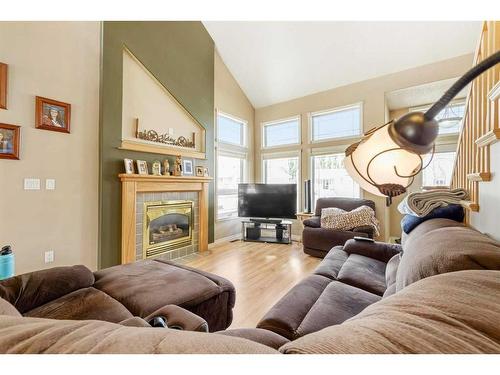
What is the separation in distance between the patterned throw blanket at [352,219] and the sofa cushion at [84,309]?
311 centimetres

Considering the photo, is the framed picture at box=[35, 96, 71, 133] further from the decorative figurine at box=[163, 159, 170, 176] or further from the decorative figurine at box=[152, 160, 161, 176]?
the decorative figurine at box=[163, 159, 170, 176]

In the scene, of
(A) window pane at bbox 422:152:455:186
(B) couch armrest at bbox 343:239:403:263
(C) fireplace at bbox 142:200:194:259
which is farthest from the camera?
(A) window pane at bbox 422:152:455:186

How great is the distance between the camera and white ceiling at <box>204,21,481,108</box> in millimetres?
3209

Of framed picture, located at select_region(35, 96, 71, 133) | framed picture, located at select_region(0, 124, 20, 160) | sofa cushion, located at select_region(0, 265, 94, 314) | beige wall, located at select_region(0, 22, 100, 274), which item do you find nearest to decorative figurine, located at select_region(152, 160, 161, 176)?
beige wall, located at select_region(0, 22, 100, 274)

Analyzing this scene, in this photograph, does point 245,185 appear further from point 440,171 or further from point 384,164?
point 384,164

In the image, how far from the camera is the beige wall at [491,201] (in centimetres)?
104

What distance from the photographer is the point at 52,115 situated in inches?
97.3

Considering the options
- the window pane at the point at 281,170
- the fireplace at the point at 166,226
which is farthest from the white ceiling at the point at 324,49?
the fireplace at the point at 166,226

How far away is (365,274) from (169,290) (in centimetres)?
140

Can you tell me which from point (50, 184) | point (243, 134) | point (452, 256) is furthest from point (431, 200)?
point (243, 134)

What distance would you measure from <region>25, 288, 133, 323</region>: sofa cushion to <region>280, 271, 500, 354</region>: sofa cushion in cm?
120

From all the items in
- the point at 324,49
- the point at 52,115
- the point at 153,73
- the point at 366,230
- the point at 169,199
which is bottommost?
the point at 366,230

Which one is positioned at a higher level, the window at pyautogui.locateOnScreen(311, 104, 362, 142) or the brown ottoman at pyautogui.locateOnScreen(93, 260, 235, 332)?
the window at pyautogui.locateOnScreen(311, 104, 362, 142)
